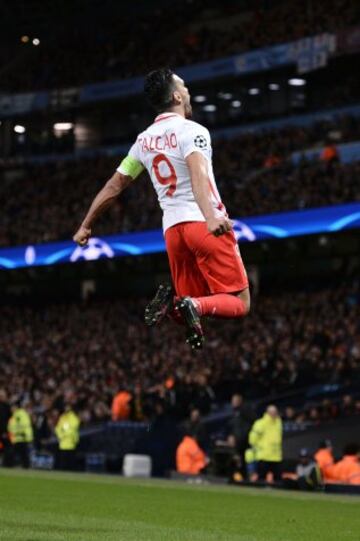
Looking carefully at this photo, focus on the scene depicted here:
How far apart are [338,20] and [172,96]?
35.2m

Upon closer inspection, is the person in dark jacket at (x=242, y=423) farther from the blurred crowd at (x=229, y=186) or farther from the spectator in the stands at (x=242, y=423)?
the blurred crowd at (x=229, y=186)

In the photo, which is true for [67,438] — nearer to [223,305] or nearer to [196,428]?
[196,428]

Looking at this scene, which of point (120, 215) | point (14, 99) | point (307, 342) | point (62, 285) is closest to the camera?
point (307, 342)

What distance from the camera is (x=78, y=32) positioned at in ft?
184

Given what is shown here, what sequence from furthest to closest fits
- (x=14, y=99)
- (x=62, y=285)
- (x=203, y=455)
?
1. (x=14, y=99)
2. (x=62, y=285)
3. (x=203, y=455)

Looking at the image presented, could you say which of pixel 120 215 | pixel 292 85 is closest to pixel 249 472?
pixel 120 215

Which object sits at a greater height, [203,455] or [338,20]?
[338,20]

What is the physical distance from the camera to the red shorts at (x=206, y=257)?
8000 millimetres

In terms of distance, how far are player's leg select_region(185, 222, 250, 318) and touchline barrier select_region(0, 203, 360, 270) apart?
804 inches

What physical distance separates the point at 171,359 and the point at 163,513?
67.8 feet

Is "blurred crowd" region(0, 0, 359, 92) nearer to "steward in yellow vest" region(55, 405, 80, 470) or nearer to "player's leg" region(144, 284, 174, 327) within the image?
"steward in yellow vest" region(55, 405, 80, 470)

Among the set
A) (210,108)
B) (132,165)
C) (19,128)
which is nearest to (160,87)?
(132,165)

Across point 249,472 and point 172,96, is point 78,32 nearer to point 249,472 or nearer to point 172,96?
point 249,472

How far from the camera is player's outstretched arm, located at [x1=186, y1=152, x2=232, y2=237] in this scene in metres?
7.25
